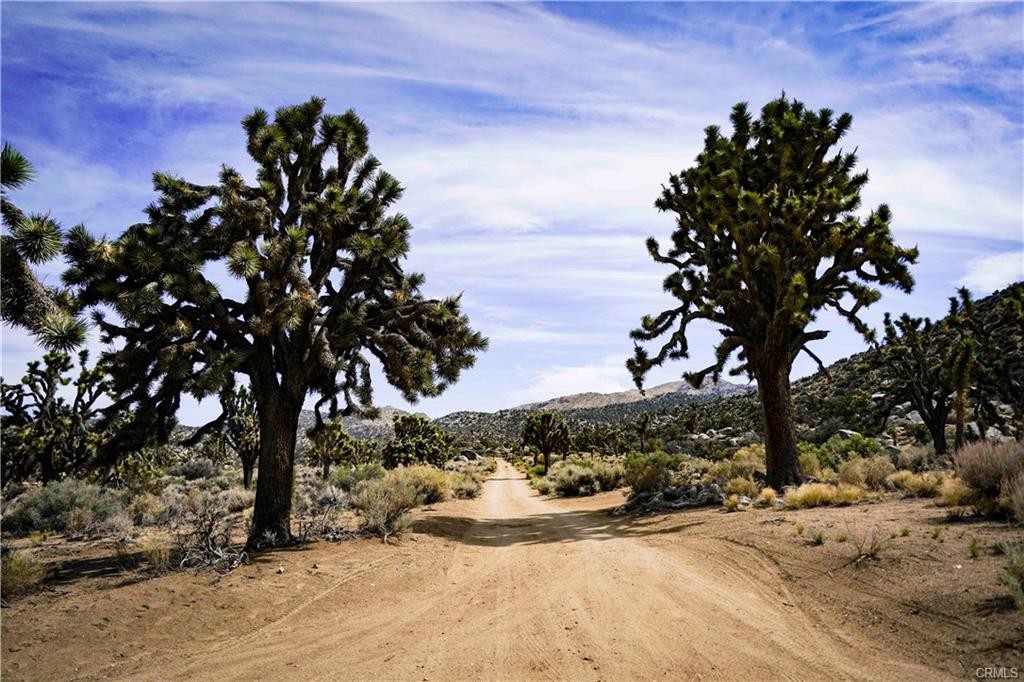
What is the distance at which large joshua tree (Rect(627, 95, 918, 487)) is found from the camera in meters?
14.5

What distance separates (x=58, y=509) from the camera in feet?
48.5

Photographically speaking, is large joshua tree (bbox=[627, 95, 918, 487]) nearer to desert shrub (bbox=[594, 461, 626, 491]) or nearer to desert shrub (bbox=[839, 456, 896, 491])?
desert shrub (bbox=[839, 456, 896, 491])

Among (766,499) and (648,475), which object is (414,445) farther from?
(766,499)

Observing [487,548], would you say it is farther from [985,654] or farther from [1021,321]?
[1021,321]

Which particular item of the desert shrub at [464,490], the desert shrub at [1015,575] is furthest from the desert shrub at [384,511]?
the desert shrub at [464,490]

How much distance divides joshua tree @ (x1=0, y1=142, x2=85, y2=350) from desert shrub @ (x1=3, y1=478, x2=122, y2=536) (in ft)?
26.7

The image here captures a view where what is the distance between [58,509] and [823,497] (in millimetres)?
18231

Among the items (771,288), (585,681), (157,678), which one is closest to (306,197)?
(157,678)

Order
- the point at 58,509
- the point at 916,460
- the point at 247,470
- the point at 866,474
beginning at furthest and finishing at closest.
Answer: the point at 247,470 < the point at 916,460 < the point at 58,509 < the point at 866,474

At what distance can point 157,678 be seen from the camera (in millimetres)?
5504

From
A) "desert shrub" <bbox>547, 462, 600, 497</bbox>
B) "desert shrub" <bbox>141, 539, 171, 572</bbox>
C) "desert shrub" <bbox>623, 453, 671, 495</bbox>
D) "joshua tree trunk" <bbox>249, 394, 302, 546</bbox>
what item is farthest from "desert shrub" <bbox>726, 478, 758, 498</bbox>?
"desert shrub" <bbox>141, 539, 171, 572</bbox>

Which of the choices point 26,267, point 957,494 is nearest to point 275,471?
point 26,267

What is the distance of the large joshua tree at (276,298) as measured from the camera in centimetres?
990

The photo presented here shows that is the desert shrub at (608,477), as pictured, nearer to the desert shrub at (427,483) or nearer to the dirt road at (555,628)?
the desert shrub at (427,483)
